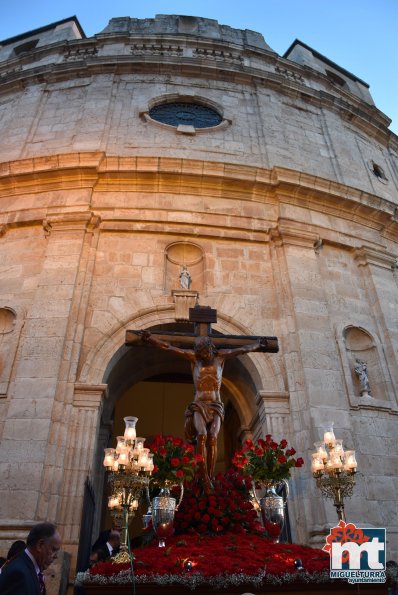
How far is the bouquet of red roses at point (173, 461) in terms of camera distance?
237 inches

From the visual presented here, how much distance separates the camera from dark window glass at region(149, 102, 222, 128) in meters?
15.1

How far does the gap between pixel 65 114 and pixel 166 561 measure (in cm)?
1392

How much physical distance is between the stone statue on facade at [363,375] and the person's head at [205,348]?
4420 mm

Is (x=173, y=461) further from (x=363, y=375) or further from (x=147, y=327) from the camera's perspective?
(x=363, y=375)

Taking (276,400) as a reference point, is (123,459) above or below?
below

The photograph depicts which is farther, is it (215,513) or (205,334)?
(205,334)

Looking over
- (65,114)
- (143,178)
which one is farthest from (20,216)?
(65,114)

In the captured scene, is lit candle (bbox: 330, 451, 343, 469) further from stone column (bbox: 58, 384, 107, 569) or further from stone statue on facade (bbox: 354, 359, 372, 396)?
stone column (bbox: 58, 384, 107, 569)

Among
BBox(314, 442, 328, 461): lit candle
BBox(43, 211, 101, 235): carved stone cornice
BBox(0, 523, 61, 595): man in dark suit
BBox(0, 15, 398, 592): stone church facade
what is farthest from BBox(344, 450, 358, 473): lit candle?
BBox(43, 211, 101, 235): carved stone cornice

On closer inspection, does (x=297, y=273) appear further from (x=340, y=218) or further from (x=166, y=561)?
(x=166, y=561)

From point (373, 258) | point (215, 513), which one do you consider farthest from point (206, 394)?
point (373, 258)

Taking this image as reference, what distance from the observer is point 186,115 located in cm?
1548

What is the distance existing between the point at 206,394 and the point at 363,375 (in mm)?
4702

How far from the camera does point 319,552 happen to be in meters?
5.08
